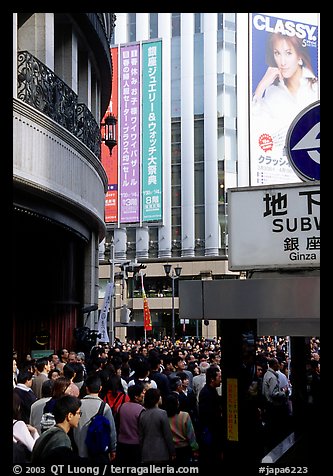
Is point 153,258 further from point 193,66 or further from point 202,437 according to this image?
point 202,437

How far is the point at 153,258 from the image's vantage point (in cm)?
4959

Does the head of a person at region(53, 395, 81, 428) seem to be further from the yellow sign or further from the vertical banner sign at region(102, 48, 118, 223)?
the vertical banner sign at region(102, 48, 118, 223)

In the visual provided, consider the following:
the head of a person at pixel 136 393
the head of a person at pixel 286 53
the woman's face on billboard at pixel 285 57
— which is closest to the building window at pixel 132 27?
the head of a person at pixel 286 53

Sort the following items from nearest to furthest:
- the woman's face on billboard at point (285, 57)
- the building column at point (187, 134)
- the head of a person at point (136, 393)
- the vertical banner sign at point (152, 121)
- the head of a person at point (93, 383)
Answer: the head of a person at point (93, 383) → the head of a person at point (136, 393) → the vertical banner sign at point (152, 121) → the woman's face on billboard at point (285, 57) → the building column at point (187, 134)

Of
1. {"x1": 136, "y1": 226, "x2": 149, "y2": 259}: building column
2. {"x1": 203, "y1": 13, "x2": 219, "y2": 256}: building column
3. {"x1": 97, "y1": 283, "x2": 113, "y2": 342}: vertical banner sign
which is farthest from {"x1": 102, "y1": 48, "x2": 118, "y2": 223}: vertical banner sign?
{"x1": 97, "y1": 283, "x2": 113, "y2": 342}: vertical banner sign

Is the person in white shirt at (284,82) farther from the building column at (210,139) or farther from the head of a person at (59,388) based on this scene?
the head of a person at (59,388)

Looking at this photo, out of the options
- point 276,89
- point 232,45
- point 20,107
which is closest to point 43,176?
point 20,107

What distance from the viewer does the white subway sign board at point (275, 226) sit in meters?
5.53

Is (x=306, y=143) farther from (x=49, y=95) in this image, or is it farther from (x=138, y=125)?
(x=138, y=125)

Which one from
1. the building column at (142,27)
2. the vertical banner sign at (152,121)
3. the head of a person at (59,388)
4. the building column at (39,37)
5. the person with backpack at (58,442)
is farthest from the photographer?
the building column at (142,27)

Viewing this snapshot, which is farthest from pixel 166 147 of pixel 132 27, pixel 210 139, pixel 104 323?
pixel 104 323

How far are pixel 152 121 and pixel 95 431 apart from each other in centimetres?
3705

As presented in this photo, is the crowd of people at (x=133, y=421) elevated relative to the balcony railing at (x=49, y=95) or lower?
lower

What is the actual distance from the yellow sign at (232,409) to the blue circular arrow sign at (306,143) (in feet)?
6.51
